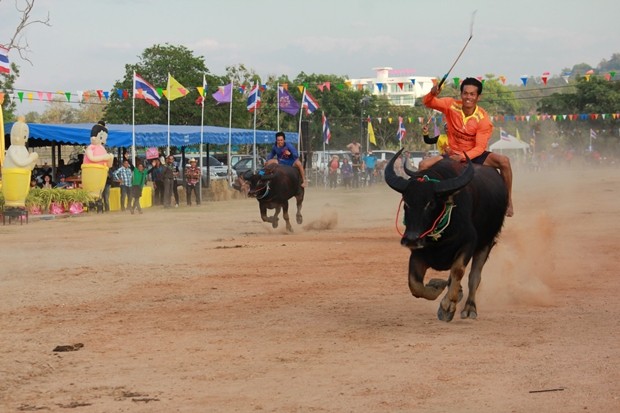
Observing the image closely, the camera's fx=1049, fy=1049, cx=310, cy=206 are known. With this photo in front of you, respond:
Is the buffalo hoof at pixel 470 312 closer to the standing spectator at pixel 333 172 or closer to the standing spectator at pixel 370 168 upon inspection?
the standing spectator at pixel 333 172

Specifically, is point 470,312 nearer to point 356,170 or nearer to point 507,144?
point 356,170

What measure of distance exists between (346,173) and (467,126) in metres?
42.2

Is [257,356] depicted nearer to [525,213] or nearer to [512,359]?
[512,359]

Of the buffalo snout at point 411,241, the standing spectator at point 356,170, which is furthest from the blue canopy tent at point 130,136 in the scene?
the buffalo snout at point 411,241

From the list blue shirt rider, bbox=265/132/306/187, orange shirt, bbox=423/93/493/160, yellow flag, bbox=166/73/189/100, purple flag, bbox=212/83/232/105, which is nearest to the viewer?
orange shirt, bbox=423/93/493/160

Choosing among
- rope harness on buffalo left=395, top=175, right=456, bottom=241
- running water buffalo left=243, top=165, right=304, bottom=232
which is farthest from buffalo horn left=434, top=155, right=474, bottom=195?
running water buffalo left=243, top=165, right=304, bottom=232

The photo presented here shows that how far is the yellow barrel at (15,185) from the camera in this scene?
26.5 metres

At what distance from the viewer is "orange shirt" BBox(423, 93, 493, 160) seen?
1142 centimetres

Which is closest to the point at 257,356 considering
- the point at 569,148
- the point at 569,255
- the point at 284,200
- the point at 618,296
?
the point at 618,296

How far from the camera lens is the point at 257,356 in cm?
866

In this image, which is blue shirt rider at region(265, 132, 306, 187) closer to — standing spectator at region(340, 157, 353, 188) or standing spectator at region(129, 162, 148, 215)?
standing spectator at region(129, 162, 148, 215)

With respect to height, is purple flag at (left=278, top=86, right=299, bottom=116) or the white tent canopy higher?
purple flag at (left=278, top=86, right=299, bottom=116)

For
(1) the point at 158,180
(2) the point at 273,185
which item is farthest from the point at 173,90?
(2) the point at 273,185

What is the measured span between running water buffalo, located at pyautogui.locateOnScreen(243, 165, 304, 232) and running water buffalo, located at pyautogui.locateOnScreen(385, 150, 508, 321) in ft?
35.8
